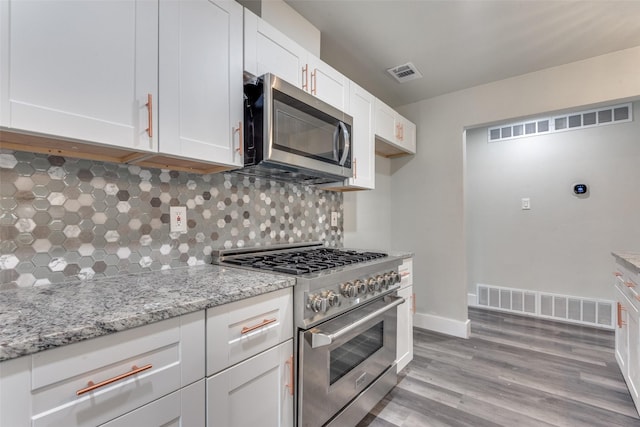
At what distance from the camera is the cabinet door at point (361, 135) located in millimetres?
2217

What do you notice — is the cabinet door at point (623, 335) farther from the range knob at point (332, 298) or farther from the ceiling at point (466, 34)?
the range knob at point (332, 298)

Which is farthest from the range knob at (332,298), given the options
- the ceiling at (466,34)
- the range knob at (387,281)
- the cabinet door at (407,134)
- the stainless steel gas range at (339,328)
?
the cabinet door at (407,134)

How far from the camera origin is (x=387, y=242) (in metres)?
3.47

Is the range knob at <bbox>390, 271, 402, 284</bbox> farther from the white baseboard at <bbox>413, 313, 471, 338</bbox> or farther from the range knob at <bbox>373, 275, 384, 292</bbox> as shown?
the white baseboard at <bbox>413, 313, 471, 338</bbox>

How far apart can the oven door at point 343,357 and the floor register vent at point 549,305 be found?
2.53 metres

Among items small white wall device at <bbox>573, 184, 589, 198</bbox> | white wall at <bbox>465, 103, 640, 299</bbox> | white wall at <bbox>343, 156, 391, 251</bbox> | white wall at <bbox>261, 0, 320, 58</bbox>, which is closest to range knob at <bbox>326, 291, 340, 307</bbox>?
white wall at <bbox>343, 156, 391, 251</bbox>

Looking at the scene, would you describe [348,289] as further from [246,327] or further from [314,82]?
[314,82]

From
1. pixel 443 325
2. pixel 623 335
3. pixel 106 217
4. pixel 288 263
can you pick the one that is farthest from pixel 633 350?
pixel 106 217

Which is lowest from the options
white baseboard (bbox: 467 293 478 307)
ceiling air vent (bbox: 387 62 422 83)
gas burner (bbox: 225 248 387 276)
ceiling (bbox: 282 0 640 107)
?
white baseboard (bbox: 467 293 478 307)

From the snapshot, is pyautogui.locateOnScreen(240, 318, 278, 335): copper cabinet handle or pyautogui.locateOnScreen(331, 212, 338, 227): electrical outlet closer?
pyautogui.locateOnScreen(240, 318, 278, 335): copper cabinet handle

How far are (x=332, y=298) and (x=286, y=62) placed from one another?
1282 millimetres

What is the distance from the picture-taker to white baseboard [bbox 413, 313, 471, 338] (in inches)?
117

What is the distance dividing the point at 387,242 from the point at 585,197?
2195 millimetres

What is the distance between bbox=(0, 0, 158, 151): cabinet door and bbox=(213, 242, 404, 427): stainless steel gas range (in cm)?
82
